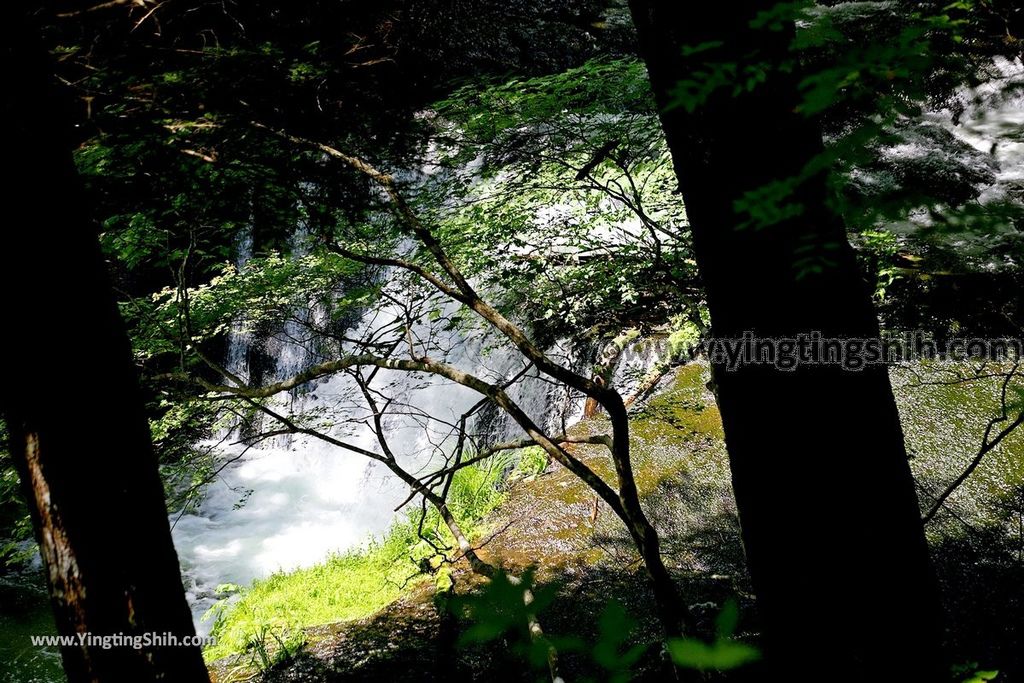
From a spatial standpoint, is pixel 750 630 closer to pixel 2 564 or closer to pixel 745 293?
pixel 745 293

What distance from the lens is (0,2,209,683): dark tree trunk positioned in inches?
56.3

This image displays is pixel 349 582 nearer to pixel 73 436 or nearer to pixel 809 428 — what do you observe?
pixel 73 436

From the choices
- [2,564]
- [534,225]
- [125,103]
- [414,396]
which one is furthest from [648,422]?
[2,564]

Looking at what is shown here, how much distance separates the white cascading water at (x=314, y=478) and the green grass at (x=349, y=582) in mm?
558

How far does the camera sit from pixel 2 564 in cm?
774

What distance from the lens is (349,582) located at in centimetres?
682

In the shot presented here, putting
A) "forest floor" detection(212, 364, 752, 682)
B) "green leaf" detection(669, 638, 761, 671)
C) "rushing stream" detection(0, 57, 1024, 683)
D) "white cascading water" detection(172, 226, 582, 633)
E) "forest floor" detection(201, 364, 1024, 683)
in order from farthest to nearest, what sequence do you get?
"white cascading water" detection(172, 226, 582, 633) → "rushing stream" detection(0, 57, 1024, 683) → "forest floor" detection(212, 364, 752, 682) → "forest floor" detection(201, 364, 1024, 683) → "green leaf" detection(669, 638, 761, 671)

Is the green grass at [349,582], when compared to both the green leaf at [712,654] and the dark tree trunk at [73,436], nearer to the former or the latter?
the dark tree trunk at [73,436]

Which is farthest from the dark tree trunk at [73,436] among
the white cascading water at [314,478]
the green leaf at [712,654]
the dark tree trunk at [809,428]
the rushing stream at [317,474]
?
the white cascading water at [314,478]

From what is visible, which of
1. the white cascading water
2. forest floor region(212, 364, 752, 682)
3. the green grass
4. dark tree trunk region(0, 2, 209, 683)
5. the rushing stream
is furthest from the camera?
the white cascading water

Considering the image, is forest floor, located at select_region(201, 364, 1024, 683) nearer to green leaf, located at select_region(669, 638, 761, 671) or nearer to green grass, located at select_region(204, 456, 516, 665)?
green grass, located at select_region(204, 456, 516, 665)

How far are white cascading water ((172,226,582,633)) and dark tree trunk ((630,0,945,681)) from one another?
610 centimetres

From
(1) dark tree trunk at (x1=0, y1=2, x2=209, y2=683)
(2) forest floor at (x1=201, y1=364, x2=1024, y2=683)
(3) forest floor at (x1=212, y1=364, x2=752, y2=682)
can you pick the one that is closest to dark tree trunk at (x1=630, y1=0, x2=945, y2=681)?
(1) dark tree trunk at (x1=0, y1=2, x2=209, y2=683)

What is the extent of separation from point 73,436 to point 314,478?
8.86m
